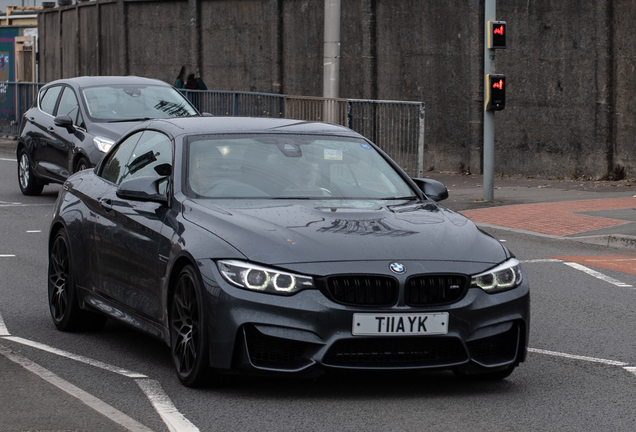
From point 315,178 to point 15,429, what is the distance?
2.55 meters

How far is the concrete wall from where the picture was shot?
66.1ft

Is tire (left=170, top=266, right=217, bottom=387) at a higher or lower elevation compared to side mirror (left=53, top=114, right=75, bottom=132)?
lower

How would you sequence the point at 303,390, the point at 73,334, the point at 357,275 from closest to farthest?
the point at 357,275, the point at 303,390, the point at 73,334

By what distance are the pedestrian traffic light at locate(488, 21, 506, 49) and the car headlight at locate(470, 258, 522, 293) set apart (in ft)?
36.7

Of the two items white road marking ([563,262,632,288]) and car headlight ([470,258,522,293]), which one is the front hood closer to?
car headlight ([470,258,522,293])

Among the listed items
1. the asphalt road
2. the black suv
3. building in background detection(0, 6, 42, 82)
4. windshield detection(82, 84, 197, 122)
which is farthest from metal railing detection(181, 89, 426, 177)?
Result: building in background detection(0, 6, 42, 82)

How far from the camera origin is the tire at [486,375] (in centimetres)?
627

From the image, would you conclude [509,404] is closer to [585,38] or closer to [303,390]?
[303,390]

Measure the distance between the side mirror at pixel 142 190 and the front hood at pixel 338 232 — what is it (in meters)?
0.23

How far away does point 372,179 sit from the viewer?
285 inches

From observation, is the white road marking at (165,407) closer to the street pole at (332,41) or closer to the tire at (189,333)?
the tire at (189,333)

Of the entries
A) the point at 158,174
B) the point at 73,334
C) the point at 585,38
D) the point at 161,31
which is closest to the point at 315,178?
the point at 158,174

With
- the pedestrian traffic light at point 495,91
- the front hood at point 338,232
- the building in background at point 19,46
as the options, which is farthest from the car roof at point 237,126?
the building in background at point 19,46

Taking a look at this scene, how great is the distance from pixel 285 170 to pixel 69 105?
35.1 ft
